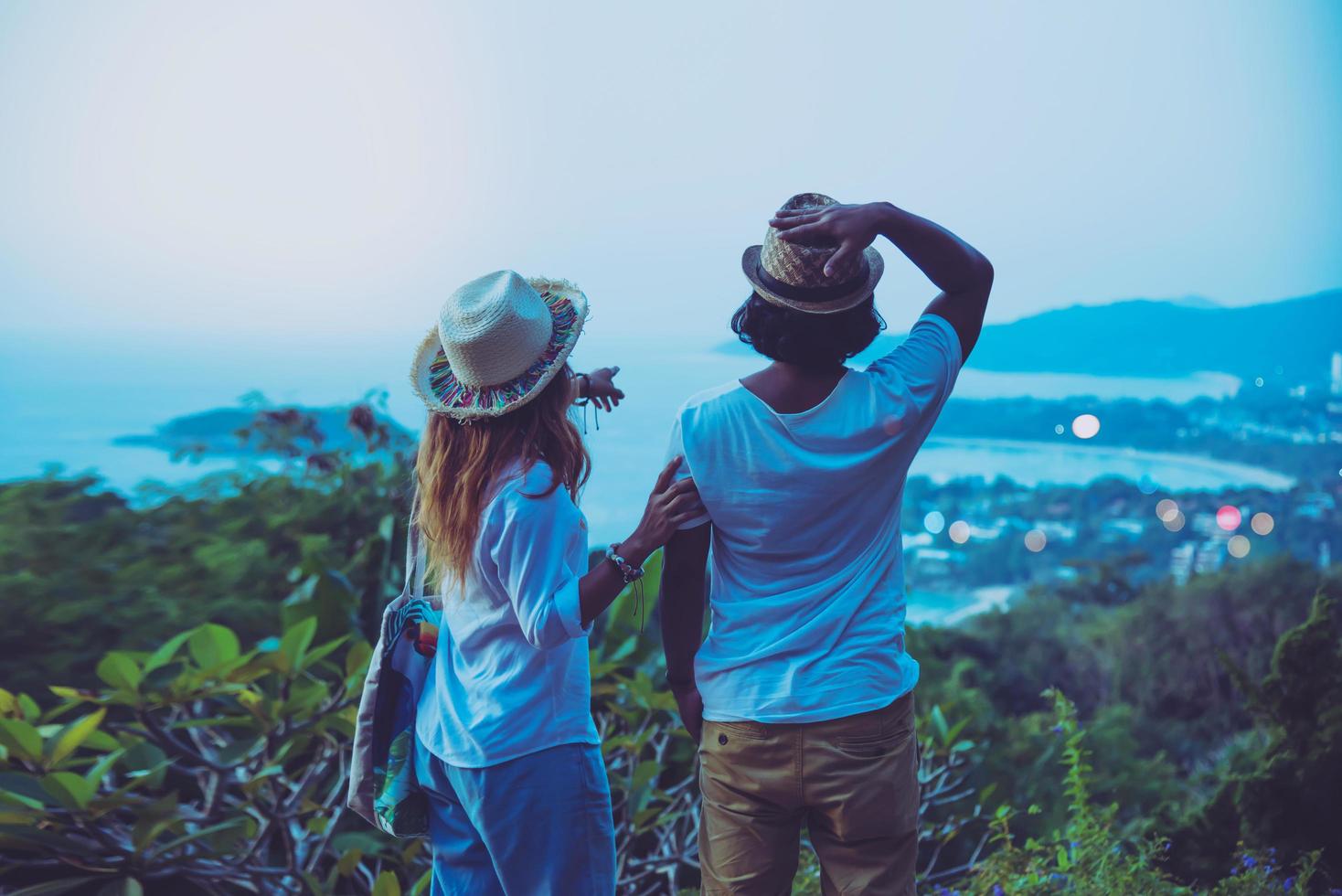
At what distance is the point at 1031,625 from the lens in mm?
4574

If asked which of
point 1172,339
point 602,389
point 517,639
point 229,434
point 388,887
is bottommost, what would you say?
point 388,887

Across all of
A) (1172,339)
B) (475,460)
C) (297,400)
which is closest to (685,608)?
(475,460)

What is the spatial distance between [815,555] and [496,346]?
0.56 meters

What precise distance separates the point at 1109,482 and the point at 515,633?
13.5 feet

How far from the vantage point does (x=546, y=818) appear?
1.55 metres

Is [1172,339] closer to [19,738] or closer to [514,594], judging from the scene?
[514,594]

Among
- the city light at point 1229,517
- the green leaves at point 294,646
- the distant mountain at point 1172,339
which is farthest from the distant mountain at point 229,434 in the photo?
the city light at point 1229,517

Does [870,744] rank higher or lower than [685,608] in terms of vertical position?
lower

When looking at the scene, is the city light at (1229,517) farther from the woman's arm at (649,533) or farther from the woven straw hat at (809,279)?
the woman's arm at (649,533)

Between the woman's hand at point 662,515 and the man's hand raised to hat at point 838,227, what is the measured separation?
1.20ft

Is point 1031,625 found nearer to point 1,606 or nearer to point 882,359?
point 882,359

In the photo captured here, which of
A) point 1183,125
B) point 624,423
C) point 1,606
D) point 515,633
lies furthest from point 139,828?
point 1183,125

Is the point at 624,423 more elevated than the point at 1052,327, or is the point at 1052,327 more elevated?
the point at 1052,327

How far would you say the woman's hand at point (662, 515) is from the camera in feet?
5.00
